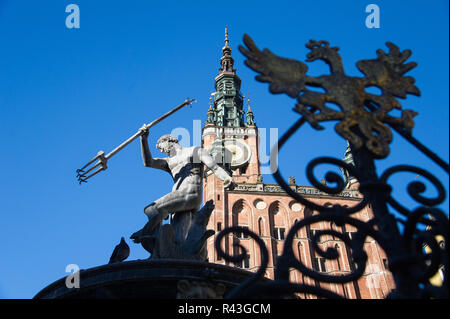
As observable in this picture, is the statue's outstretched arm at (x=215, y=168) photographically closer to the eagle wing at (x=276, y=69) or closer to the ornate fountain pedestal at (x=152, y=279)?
the ornate fountain pedestal at (x=152, y=279)

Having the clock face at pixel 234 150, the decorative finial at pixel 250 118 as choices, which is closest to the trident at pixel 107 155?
the clock face at pixel 234 150

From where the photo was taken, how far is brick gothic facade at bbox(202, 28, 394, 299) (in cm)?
3334

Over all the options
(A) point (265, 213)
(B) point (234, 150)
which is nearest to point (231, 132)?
(B) point (234, 150)

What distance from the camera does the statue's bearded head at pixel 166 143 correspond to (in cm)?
621

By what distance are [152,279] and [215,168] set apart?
66.1 inches

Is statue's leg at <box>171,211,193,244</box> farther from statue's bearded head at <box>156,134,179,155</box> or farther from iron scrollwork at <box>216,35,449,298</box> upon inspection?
iron scrollwork at <box>216,35,449,298</box>

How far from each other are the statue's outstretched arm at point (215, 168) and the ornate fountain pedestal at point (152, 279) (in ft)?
3.08

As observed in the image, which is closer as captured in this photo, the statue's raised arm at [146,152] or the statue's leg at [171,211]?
the statue's leg at [171,211]

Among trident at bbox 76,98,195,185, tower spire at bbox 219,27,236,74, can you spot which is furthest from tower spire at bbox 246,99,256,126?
trident at bbox 76,98,195,185

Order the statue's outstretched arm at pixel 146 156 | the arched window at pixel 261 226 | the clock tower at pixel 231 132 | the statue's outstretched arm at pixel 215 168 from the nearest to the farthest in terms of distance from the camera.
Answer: the statue's outstretched arm at pixel 215 168 < the statue's outstretched arm at pixel 146 156 < the arched window at pixel 261 226 < the clock tower at pixel 231 132

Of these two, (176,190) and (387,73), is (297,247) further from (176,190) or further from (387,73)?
(387,73)
